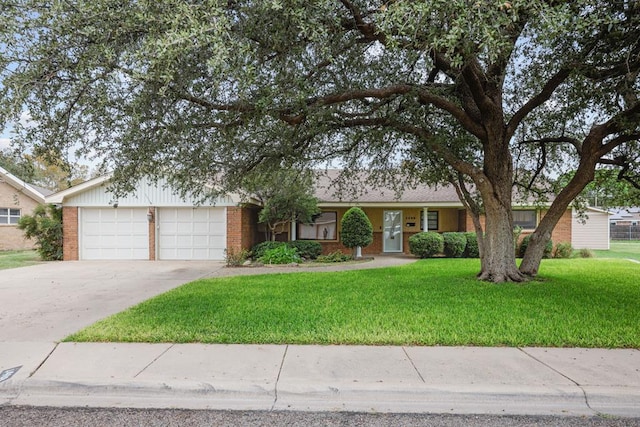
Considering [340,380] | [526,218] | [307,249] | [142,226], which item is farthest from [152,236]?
[526,218]

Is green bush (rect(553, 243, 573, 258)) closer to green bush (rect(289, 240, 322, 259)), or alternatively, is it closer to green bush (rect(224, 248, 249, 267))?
green bush (rect(289, 240, 322, 259))

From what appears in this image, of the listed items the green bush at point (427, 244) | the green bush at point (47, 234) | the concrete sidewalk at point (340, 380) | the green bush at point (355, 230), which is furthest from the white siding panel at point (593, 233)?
the green bush at point (47, 234)

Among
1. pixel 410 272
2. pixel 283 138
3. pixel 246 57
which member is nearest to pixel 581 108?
pixel 410 272

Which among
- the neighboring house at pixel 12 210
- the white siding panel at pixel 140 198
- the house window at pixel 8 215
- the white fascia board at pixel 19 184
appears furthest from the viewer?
the house window at pixel 8 215

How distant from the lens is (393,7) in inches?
177

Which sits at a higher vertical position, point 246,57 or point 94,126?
point 246,57

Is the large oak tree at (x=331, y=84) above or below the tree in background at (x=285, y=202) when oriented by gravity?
above

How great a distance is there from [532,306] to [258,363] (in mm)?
4919

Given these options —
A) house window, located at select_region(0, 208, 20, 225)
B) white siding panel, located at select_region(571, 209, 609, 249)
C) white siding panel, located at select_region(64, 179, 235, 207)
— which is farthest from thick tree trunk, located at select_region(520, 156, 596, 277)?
house window, located at select_region(0, 208, 20, 225)

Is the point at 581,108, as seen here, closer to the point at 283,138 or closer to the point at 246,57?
the point at 283,138

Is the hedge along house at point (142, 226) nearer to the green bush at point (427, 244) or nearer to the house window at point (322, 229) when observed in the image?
the house window at point (322, 229)

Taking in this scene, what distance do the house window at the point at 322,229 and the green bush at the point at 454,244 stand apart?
484cm

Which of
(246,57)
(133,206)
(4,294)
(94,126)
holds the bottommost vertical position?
(4,294)

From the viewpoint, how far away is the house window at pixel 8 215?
21016 mm
